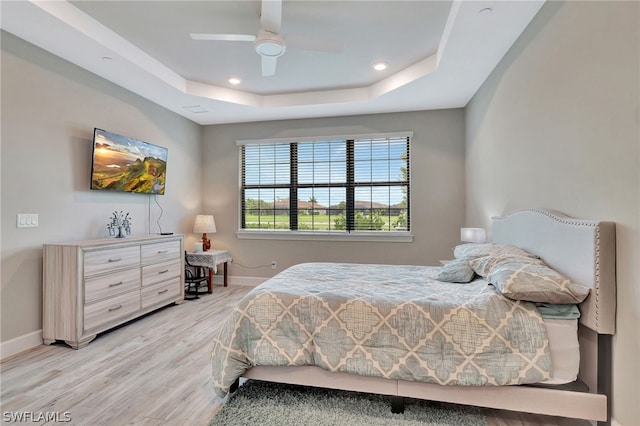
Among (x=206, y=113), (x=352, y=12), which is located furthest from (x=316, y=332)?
(x=206, y=113)

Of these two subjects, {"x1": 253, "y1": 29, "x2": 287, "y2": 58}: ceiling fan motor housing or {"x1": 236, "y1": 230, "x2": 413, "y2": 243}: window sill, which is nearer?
{"x1": 253, "y1": 29, "x2": 287, "y2": 58}: ceiling fan motor housing

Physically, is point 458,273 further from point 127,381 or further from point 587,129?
point 127,381

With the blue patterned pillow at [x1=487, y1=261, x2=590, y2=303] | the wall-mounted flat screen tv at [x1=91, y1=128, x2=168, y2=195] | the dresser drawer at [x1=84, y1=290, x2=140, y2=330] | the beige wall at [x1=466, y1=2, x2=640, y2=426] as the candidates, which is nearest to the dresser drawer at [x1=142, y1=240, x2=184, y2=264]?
the dresser drawer at [x1=84, y1=290, x2=140, y2=330]

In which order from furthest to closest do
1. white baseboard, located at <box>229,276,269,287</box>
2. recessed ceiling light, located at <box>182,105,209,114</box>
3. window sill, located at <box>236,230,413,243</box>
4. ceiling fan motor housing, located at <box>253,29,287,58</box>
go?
1. white baseboard, located at <box>229,276,269,287</box>
2. window sill, located at <box>236,230,413,243</box>
3. recessed ceiling light, located at <box>182,105,209,114</box>
4. ceiling fan motor housing, located at <box>253,29,287,58</box>

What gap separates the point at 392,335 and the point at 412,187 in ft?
10.7

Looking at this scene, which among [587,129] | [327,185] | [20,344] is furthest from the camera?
[327,185]

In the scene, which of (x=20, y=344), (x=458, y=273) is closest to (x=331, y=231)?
(x=458, y=273)

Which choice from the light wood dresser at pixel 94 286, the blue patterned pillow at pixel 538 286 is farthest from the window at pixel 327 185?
the blue patterned pillow at pixel 538 286

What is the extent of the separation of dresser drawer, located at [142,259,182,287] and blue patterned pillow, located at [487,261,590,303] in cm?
357

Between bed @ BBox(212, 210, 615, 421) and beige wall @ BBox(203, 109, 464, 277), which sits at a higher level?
beige wall @ BBox(203, 109, 464, 277)

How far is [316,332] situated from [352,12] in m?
2.60

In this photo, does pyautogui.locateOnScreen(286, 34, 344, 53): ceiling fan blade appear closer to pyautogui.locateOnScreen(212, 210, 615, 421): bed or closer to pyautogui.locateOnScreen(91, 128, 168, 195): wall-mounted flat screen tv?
pyautogui.locateOnScreen(212, 210, 615, 421): bed

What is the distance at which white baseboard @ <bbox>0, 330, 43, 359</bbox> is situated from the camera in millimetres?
2608

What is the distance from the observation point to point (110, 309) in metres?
3.12
